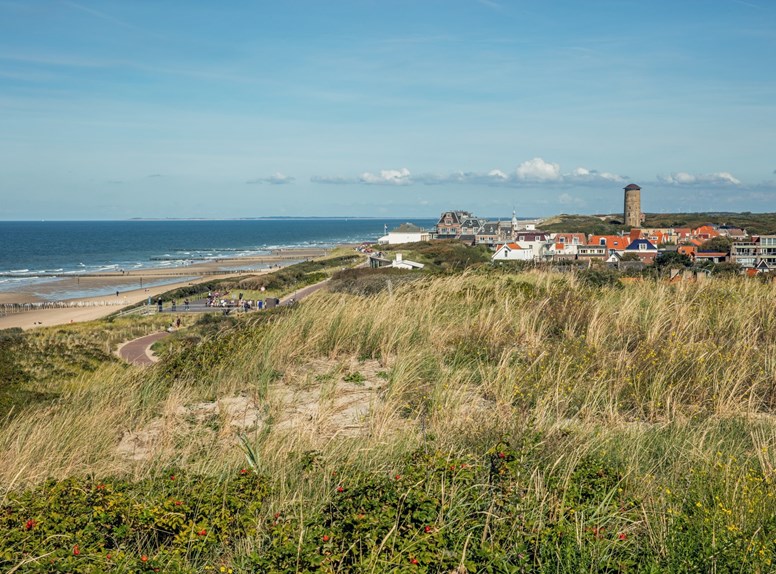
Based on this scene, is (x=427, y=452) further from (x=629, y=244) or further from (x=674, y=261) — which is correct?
(x=629, y=244)

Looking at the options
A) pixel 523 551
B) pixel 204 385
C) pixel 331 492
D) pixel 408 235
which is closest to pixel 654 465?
pixel 523 551

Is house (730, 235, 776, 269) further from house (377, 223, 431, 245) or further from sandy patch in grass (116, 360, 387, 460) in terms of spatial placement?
house (377, 223, 431, 245)

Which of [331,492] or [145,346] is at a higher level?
[331,492]

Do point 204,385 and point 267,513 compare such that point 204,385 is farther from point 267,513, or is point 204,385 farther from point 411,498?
point 411,498

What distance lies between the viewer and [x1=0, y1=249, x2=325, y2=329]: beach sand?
161 ft

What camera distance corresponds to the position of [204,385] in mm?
7660

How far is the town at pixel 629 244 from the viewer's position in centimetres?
3603

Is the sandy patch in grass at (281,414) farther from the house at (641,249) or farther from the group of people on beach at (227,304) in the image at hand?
the house at (641,249)

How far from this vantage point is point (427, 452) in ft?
15.4

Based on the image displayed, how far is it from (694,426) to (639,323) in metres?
3.45

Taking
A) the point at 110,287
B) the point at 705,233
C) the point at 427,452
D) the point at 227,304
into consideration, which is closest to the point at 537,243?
the point at 705,233

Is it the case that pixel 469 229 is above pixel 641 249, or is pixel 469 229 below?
above

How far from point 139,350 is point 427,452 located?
26.2m

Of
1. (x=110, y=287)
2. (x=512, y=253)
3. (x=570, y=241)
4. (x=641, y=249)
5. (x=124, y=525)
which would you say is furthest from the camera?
(x=570, y=241)
